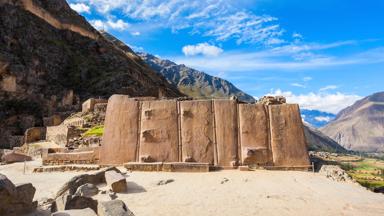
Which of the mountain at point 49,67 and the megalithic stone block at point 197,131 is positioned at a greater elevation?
the mountain at point 49,67

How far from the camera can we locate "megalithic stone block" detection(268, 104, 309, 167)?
2019cm

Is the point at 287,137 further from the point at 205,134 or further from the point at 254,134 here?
the point at 205,134

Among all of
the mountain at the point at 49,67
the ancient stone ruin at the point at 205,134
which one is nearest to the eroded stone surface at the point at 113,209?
the ancient stone ruin at the point at 205,134

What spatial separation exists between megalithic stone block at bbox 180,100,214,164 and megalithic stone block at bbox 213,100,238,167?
1.19 feet

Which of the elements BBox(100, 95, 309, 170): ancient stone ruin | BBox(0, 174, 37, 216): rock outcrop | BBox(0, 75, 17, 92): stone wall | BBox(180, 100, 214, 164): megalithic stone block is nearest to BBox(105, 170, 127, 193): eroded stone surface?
BBox(0, 174, 37, 216): rock outcrop

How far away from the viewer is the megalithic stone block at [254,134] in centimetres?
2012

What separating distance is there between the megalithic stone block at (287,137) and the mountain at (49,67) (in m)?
44.7

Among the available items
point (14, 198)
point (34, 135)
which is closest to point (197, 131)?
point (14, 198)

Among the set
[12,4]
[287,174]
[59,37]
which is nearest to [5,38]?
[12,4]

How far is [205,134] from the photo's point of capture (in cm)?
2091

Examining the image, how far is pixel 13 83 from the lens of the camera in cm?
7194

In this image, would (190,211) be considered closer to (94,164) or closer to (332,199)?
(332,199)

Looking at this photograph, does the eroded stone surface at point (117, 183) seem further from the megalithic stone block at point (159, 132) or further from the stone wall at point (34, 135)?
the stone wall at point (34, 135)

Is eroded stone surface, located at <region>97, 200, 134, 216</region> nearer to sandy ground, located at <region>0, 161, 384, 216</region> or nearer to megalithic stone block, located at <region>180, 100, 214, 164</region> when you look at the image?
sandy ground, located at <region>0, 161, 384, 216</region>
